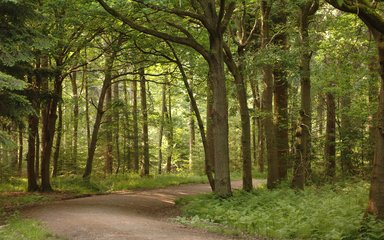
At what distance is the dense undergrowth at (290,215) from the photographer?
8.27 meters

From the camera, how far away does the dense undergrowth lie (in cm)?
827

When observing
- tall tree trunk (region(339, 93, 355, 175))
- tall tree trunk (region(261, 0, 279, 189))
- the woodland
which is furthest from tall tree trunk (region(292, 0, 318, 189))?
tall tree trunk (region(339, 93, 355, 175))

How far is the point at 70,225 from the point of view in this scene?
9.30 meters

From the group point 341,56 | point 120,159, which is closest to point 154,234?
point 341,56

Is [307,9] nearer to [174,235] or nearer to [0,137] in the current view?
[174,235]

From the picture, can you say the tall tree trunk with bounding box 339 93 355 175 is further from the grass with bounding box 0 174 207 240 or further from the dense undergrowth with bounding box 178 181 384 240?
the grass with bounding box 0 174 207 240

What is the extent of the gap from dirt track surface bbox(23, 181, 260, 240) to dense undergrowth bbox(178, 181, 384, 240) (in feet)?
3.39

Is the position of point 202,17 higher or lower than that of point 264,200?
higher

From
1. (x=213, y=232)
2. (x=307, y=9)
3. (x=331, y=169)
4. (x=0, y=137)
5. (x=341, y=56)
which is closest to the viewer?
(x=213, y=232)

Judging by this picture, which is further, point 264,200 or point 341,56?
point 341,56

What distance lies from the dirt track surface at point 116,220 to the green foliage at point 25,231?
29 centimetres

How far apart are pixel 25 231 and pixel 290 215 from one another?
6134 millimetres

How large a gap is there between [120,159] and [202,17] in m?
19.5

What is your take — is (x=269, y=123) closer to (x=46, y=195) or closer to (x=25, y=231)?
(x=25, y=231)
